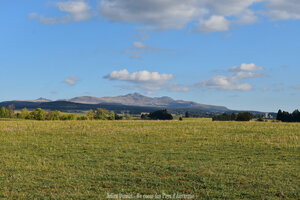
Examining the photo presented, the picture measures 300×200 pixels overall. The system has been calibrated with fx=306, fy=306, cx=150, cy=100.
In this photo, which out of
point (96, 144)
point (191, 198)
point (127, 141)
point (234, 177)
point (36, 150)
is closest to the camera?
point (191, 198)

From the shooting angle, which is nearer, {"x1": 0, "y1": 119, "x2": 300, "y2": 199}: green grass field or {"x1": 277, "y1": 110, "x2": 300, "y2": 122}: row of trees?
{"x1": 0, "y1": 119, "x2": 300, "y2": 199}: green grass field

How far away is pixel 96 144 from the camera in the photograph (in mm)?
27953

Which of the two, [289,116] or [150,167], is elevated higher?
[289,116]

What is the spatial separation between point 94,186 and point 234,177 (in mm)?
6896

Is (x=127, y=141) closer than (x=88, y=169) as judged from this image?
No

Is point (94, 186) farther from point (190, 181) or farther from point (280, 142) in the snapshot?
point (280, 142)

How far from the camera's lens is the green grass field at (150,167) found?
42.9ft

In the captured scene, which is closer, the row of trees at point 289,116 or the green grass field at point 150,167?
the green grass field at point 150,167

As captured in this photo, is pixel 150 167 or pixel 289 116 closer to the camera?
pixel 150 167

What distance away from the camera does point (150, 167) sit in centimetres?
1795

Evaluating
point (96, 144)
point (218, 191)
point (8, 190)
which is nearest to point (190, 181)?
point (218, 191)

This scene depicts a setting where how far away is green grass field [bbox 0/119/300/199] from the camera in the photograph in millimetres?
13062

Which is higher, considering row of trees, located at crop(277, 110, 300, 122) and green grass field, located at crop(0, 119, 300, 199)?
row of trees, located at crop(277, 110, 300, 122)

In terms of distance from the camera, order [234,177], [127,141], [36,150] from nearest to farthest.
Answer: [234,177]
[36,150]
[127,141]
